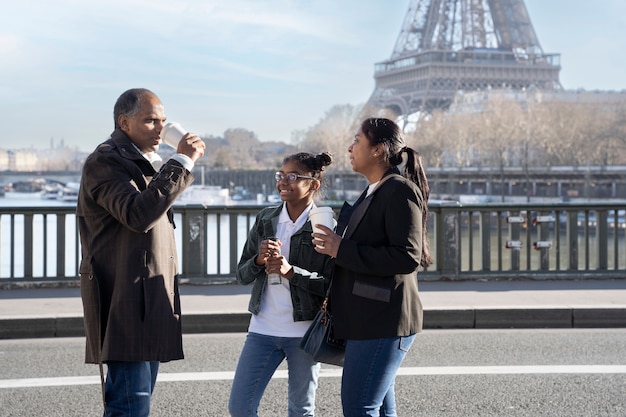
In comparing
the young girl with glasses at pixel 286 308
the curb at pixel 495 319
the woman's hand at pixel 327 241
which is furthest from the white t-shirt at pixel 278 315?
the curb at pixel 495 319

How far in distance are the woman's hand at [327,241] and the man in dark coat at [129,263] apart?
58cm

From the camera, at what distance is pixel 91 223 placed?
3.63m

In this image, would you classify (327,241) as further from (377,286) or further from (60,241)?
(60,241)

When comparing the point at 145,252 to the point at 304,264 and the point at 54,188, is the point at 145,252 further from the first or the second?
the point at 54,188

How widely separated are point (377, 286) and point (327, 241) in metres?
0.27

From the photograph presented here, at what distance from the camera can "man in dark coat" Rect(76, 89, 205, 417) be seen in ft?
11.6

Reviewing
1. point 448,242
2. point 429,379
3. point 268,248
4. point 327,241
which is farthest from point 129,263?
point 448,242

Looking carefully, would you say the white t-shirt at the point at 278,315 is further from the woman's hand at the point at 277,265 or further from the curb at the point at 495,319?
the curb at the point at 495,319

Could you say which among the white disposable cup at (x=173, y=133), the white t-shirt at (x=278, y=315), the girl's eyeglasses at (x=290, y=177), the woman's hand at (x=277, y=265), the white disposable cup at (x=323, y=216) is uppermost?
the white disposable cup at (x=173, y=133)

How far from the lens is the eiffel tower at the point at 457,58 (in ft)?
325

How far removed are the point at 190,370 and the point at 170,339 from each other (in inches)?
134

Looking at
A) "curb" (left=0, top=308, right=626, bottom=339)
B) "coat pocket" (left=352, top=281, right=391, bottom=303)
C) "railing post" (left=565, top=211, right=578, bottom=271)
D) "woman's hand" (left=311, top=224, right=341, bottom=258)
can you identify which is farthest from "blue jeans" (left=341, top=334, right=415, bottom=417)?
"railing post" (left=565, top=211, right=578, bottom=271)

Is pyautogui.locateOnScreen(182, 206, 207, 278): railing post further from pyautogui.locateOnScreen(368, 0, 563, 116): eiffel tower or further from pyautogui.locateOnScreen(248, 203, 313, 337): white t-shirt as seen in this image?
pyautogui.locateOnScreen(368, 0, 563, 116): eiffel tower

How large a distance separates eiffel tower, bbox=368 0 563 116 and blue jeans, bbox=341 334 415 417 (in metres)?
94.7
